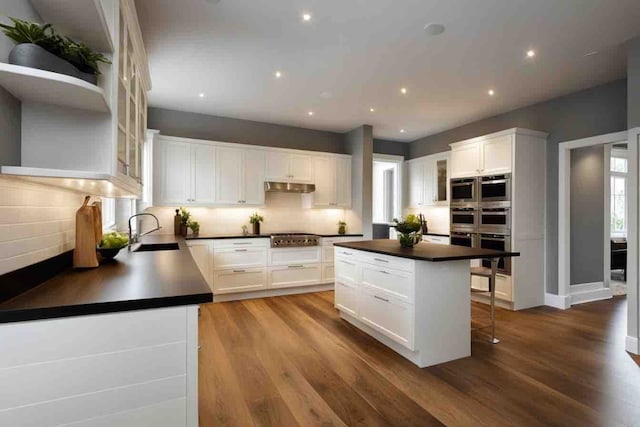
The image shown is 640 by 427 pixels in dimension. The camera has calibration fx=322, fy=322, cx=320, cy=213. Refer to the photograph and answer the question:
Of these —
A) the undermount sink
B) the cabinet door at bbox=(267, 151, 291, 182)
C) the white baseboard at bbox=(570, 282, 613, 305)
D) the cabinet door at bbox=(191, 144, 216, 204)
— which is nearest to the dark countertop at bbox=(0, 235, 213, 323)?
the undermount sink

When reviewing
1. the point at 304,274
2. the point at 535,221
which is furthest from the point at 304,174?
the point at 535,221

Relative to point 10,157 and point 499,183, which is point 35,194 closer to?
point 10,157

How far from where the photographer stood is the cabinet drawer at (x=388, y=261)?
2.69 metres

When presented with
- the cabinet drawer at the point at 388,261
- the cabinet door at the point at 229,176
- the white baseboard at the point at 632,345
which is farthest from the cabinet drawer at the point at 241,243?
the white baseboard at the point at 632,345

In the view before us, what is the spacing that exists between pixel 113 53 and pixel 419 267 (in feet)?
7.99

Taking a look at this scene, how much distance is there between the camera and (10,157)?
127 centimetres

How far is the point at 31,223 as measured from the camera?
58.7 inches

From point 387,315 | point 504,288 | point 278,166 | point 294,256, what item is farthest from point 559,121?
point 294,256

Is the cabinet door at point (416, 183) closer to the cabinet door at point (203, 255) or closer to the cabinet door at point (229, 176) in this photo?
the cabinet door at point (229, 176)

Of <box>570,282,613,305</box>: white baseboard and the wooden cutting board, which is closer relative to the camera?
the wooden cutting board

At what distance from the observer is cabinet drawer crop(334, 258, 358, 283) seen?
3.49m

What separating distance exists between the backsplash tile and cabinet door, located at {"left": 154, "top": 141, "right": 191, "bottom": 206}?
8.69 ft

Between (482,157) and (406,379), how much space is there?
3495mm

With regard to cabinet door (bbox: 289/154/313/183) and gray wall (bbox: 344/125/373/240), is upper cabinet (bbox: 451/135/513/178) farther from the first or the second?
cabinet door (bbox: 289/154/313/183)
